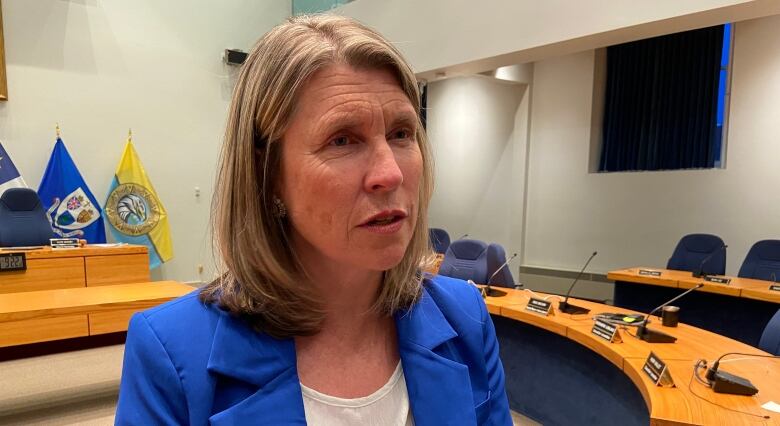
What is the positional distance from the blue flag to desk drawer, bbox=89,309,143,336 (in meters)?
3.21

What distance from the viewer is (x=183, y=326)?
69cm

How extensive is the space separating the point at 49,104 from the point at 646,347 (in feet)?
20.9

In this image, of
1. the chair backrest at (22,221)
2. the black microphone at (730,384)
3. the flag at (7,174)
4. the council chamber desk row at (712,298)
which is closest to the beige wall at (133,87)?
the flag at (7,174)

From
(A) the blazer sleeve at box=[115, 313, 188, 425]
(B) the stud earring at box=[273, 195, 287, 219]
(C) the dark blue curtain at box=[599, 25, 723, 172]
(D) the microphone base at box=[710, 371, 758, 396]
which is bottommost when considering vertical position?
(D) the microphone base at box=[710, 371, 758, 396]

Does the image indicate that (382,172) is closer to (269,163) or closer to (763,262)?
(269,163)

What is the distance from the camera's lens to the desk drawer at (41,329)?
2455 millimetres

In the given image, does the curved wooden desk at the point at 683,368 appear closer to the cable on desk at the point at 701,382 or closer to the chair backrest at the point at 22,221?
the cable on desk at the point at 701,382

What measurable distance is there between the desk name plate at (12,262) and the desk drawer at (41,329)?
1.84 m

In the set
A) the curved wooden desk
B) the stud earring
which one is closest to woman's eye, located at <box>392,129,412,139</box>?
the stud earring

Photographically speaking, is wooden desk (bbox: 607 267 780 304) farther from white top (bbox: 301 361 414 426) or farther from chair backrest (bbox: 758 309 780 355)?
white top (bbox: 301 361 414 426)

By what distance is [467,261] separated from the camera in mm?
3963

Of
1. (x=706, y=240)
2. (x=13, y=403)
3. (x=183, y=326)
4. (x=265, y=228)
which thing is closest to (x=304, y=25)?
(x=265, y=228)

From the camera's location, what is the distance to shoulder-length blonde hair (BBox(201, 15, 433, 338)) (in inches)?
26.7

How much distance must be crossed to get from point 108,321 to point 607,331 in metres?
2.82
